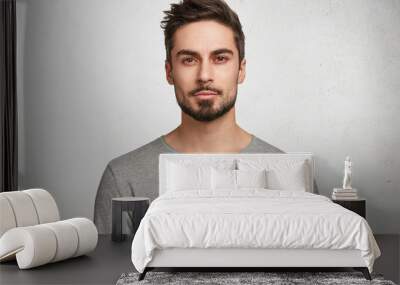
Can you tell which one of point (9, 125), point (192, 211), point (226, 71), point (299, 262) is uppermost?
point (226, 71)

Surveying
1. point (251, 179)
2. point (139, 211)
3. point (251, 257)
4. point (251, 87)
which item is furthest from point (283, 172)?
point (251, 257)

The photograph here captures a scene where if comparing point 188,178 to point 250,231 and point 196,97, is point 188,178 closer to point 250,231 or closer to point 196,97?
point 196,97

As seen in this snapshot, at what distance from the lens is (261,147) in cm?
722

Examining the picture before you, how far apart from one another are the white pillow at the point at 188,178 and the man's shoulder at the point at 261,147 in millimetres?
716

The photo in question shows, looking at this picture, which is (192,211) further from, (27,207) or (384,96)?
(384,96)

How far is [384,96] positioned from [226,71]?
5.73 ft

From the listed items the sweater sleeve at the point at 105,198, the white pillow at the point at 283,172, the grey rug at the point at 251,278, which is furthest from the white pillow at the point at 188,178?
the grey rug at the point at 251,278

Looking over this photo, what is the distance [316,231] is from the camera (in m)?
4.89

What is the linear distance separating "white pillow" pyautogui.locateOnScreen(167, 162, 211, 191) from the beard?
0.65m

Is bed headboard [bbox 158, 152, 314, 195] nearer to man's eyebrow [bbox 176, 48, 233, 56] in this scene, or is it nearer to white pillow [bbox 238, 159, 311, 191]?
white pillow [bbox 238, 159, 311, 191]

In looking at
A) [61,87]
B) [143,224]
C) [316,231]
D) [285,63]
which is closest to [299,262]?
[316,231]

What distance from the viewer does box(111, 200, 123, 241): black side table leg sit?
264 inches

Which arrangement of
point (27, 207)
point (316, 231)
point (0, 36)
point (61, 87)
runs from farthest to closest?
point (61, 87) → point (0, 36) → point (27, 207) → point (316, 231)

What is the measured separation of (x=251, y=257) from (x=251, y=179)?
166cm
